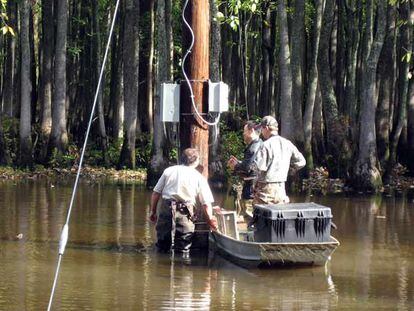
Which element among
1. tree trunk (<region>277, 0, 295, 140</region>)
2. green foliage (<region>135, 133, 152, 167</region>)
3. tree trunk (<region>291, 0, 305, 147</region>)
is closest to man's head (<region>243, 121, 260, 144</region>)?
tree trunk (<region>277, 0, 295, 140</region>)

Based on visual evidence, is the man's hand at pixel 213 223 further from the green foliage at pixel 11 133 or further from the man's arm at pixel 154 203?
the green foliage at pixel 11 133

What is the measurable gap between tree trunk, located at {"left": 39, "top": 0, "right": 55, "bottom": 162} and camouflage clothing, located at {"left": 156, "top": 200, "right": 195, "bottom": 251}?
60.4ft

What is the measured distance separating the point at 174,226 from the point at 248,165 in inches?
55.6

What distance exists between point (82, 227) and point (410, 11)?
575 inches

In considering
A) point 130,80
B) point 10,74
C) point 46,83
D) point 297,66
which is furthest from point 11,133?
point 297,66

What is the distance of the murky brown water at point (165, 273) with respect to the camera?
11.5 metres

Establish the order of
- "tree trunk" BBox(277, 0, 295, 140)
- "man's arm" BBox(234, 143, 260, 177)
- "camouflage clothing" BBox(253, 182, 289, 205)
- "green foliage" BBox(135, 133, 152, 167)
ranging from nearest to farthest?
"man's arm" BBox(234, 143, 260, 177) < "camouflage clothing" BBox(253, 182, 289, 205) < "tree trunk" BBox(277, 0, 295, 140) < "green foliage" BBox(135, 133, 152, 167)

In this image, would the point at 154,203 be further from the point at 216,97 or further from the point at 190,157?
the point at 216,97

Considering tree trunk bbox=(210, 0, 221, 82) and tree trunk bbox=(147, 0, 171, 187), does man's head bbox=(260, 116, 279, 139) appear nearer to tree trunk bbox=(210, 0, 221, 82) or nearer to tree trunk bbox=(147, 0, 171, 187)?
tree trunk bbox=(147, 0, 171, 187)

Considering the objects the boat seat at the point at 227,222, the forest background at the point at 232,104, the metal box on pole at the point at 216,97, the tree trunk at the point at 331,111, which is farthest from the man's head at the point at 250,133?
the tree trunk at the point at 331,111

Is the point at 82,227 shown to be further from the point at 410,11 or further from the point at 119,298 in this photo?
the point at 410,11

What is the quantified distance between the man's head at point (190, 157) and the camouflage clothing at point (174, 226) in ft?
1.99

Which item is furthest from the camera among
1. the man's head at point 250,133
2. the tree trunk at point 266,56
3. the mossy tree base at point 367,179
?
the tree trunk at point 266,56

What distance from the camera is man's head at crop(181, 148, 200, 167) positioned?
14.7m
